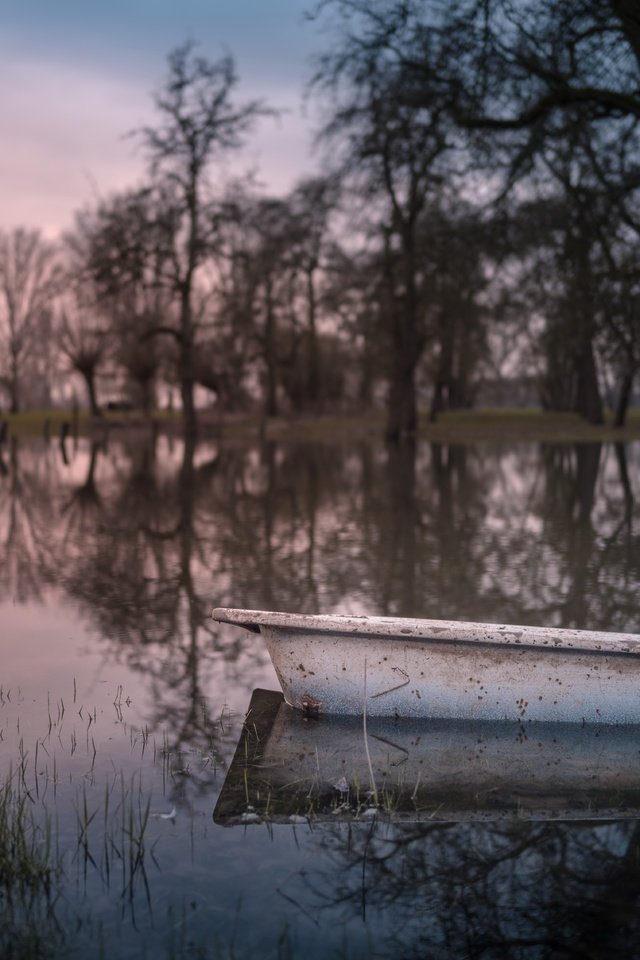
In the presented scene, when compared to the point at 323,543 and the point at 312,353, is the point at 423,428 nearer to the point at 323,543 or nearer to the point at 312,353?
the point at 312,353

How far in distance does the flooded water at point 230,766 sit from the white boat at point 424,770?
2.5 inches

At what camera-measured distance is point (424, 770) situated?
5441 millimetres

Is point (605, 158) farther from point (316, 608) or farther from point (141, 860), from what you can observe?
point (141, 860)

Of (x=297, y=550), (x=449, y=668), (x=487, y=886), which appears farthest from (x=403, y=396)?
(x=487, y=886)

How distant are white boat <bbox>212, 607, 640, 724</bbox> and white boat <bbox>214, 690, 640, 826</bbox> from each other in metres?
0.12

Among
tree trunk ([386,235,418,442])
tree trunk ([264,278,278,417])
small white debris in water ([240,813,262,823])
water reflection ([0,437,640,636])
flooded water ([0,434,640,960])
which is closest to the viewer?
flooded water ([0,434,640,960])

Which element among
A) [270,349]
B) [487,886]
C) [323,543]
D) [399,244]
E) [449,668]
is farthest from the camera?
[270,349]

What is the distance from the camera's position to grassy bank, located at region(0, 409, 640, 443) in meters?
42.5

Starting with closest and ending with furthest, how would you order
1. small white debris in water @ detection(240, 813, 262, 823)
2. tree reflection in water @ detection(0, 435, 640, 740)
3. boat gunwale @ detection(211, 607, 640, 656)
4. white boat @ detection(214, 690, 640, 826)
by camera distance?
small white debris in water @ detection(240, 813, 262, 823) < white boat @ detection(214, 690, 640, 826) < boat gunwale @ detection(211, 607, 640, 656) < tree reflection in water @ detection(0, 435, 640, 740)

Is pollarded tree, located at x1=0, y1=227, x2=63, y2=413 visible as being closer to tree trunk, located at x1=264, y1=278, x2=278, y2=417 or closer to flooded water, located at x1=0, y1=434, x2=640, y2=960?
tree trunk, located at x1=264, y1=278, x2=278, y2=417

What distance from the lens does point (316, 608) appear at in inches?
357

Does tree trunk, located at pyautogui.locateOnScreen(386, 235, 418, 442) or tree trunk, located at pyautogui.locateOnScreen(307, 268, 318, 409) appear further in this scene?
tree trunk, located at pyautogui.locateOnScreen(307, 268, 318, 409)

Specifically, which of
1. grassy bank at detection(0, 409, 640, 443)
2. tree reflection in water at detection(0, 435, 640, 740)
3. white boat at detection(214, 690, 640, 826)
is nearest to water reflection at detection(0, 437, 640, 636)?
tree reflection in water at detection(0, 435, 640, 740)

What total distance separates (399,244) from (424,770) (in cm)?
3578
